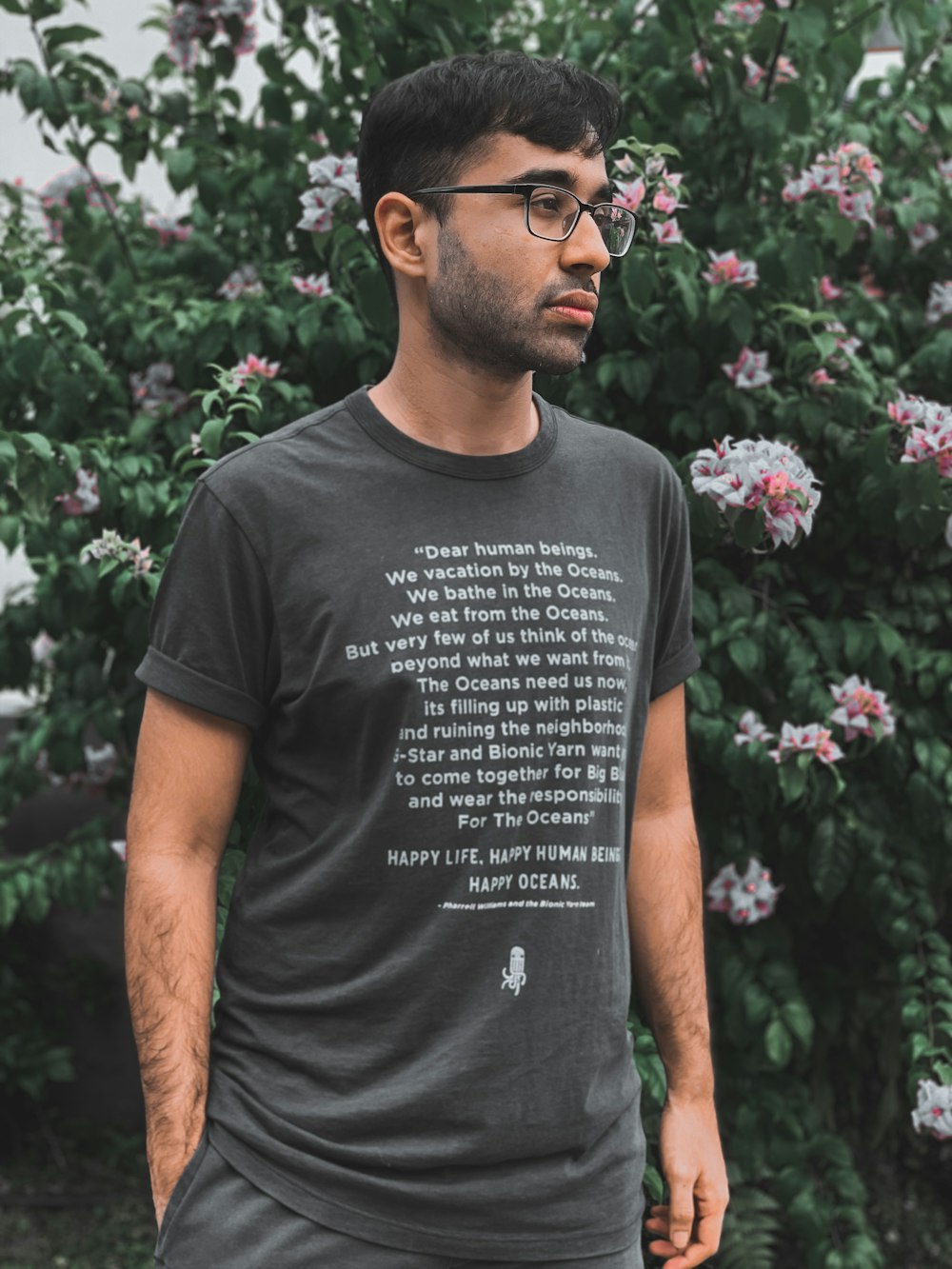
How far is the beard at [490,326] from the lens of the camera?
1612 millimetres

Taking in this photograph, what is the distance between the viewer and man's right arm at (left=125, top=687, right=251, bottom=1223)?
1591 millimetres

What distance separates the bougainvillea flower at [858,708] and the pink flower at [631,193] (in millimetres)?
910

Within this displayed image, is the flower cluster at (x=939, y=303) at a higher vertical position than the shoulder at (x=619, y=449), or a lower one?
lower

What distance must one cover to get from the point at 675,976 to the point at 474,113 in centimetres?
101

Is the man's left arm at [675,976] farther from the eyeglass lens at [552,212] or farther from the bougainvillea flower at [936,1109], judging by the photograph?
the bougainvillea flower at [936,1109]

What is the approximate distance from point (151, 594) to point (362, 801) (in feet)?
3.00

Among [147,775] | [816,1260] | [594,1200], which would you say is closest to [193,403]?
[147,775]

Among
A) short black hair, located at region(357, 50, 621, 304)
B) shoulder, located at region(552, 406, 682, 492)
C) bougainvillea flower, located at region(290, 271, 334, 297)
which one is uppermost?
short black hair, located at region(357, 50, 621, 304)

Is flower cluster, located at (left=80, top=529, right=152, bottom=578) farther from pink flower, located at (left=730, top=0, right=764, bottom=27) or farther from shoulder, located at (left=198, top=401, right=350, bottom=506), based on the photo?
pink flower, located at (left=730, top=0, right=764, bottom=27)

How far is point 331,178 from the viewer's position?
2.55 m

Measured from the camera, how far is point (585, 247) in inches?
63.8

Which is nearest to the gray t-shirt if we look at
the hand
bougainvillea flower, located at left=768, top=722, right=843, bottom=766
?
the hand

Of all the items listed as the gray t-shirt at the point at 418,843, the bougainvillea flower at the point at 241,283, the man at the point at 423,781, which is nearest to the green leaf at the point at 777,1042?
the man at the point at 423,781

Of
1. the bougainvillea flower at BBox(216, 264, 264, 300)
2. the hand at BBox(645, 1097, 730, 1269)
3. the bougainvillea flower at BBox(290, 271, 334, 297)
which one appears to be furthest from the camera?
the bougainvillea flower at BBox(216, 264, 264, 300)
